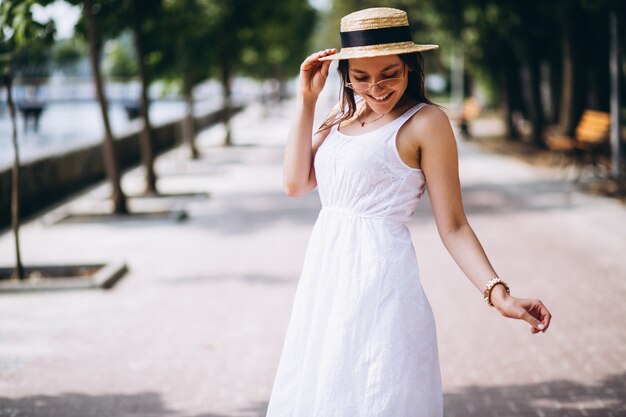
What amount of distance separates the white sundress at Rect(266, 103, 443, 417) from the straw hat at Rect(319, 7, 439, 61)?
0.70 feet

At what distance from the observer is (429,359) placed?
2.74 meters

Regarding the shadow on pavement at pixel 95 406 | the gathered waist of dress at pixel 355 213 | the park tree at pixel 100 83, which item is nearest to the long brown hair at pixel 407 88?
the gathered waist of dress at pixel 355 213

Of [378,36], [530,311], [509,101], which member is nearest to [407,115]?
[378,36]

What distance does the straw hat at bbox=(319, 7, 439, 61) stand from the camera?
103 inches

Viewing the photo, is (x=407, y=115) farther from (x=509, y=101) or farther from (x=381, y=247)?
(x=509, y=101)

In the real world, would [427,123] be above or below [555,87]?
above

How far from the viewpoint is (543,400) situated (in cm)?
485

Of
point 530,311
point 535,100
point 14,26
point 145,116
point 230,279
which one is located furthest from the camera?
point 535,100

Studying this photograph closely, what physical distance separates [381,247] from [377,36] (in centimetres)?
66

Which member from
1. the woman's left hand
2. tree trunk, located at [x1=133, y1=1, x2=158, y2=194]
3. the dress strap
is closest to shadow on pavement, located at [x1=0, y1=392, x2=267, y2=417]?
the woman's left hand

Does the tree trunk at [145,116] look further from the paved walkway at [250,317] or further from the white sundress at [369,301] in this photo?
the white sundress at [369,301]

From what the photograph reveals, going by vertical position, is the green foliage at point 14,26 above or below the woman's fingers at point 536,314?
above

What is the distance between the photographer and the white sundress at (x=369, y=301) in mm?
2658

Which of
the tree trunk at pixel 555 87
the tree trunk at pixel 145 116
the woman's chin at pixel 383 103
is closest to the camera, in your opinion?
the woman's chin at pixel 383 103
